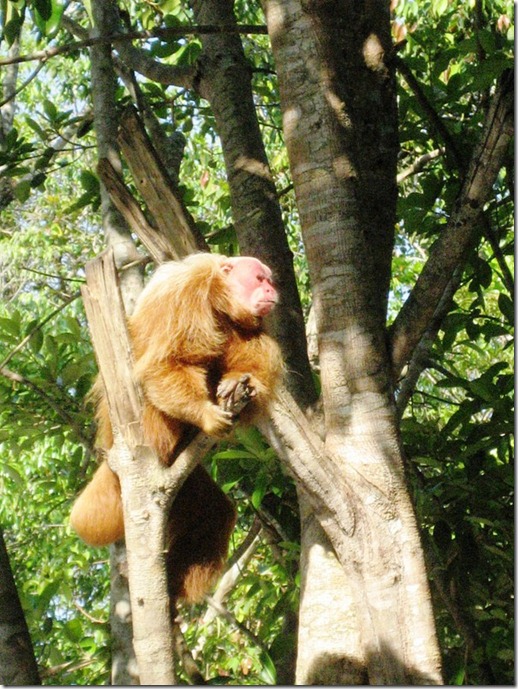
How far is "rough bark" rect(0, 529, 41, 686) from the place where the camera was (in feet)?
9.12

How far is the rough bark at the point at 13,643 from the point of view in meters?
2.78

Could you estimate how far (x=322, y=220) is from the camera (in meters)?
2.69

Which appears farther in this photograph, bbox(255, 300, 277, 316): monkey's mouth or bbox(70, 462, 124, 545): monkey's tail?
bbox(70, 462, 124, 545): monkey's tail

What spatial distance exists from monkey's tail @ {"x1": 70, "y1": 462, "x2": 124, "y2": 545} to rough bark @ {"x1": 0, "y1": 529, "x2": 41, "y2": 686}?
1.33ft

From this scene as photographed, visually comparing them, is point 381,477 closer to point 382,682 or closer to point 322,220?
point 382,682

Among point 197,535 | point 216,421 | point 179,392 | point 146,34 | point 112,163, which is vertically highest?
point 146,34

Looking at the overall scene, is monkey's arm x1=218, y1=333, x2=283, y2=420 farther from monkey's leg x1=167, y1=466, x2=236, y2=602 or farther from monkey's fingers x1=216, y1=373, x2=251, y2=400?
monkey's leg x1=167, y1=466, x2=236, y2=602

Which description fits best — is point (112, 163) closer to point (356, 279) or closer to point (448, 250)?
point (356, 279)

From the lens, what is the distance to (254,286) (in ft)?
9.61

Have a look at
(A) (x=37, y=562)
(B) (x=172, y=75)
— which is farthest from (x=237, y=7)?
(A) (x=37, y=562)

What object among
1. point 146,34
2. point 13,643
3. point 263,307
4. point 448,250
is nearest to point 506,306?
point 448,250

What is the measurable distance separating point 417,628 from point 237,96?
6.90 ft

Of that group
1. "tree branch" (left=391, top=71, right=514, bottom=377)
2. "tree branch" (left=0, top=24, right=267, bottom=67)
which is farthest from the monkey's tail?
"tree branch" (left=0, top=24, right=267, bottom=67)

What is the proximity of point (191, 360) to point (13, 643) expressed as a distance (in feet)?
3.51
